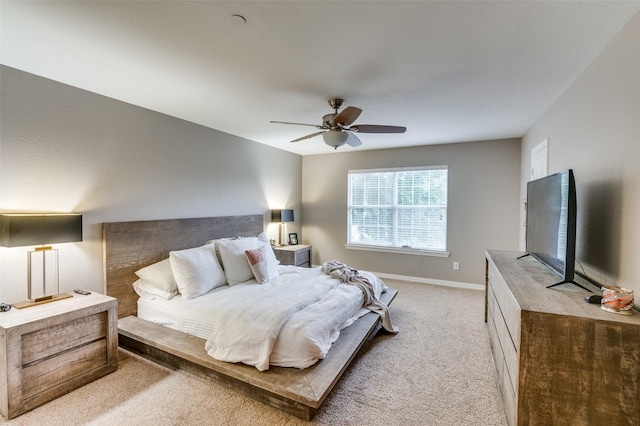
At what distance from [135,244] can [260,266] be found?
51.9 inches

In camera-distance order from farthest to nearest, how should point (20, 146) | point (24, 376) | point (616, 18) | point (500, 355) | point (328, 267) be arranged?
point (328, 267) → point (20, 146) → point (500, 355) → point (24, 376) → point (616, 18)

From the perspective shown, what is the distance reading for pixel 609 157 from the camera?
5.99ft

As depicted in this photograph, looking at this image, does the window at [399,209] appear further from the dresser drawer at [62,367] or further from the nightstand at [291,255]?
the dresser drawer at [62,367]

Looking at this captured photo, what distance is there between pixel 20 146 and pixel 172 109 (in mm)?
1326

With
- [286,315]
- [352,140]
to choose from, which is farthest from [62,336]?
[352,140]

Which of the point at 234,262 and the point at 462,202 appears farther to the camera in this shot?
the point at 462,202

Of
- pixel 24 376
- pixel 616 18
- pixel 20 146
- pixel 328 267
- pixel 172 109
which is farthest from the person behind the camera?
pixel 328 267

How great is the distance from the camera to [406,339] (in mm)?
3004

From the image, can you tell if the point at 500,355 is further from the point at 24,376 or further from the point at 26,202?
the point at 26,202

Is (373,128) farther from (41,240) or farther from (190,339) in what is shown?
(41,240)

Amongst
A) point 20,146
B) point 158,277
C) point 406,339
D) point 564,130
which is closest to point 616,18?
point 564,130

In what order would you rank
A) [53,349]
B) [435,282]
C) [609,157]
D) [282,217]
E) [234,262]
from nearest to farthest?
[609,157]
[53,349]
[234,262]
[435,282]
[282,217]

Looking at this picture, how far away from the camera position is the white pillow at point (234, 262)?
3.21m

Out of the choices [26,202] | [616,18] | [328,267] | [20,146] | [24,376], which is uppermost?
[616,18]
